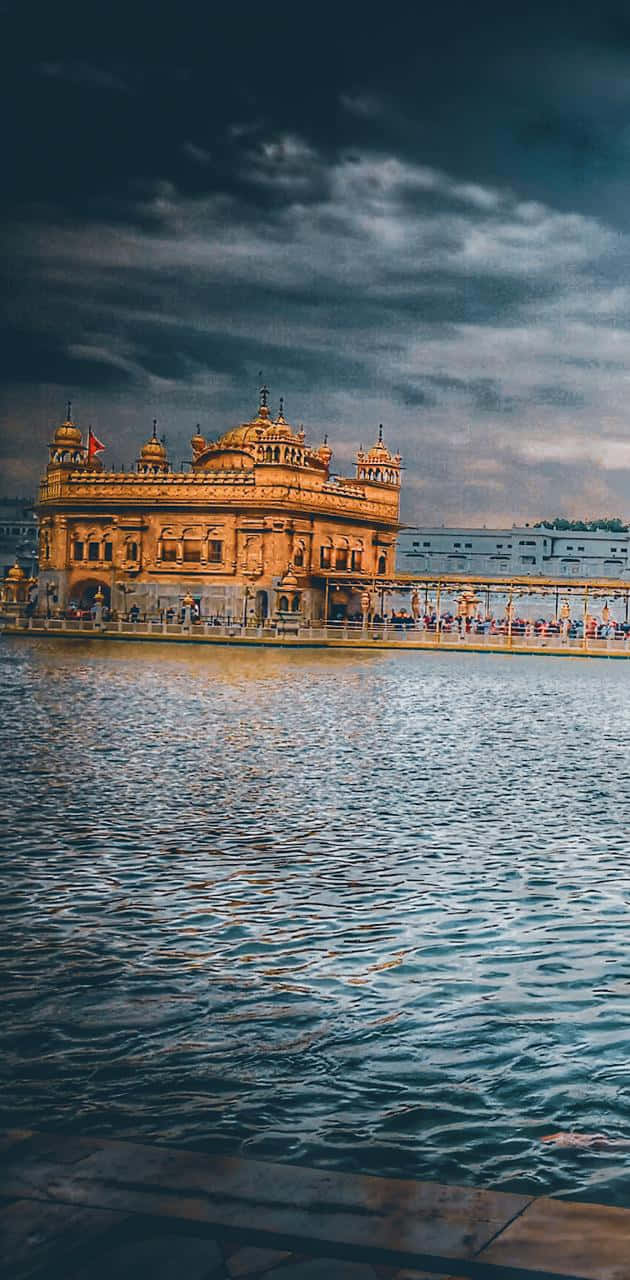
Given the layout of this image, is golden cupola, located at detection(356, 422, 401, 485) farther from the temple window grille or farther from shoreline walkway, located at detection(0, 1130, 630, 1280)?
shoreline walkway, located at detection(0, 1130, 630, 1280)

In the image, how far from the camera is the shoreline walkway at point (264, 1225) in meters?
4.71

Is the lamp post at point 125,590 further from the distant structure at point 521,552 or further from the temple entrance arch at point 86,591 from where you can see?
the distant structure at point 521,552

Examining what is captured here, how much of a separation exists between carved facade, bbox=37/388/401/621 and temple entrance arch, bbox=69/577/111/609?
0.11 m

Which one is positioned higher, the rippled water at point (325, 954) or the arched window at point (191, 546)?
the arched window at point (191, 546)

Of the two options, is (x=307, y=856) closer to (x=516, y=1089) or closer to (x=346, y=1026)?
(x=346, y=1026)

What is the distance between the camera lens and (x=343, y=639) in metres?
68.2

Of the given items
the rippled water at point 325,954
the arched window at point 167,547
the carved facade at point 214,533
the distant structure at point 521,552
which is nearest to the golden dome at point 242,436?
the carved facade at point 214,533

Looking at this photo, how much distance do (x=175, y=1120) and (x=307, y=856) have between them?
21.2 ft

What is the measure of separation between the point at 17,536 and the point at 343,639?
87.1 metres

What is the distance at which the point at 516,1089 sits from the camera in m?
6.94

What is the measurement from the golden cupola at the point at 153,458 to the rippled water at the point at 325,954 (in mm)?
73864

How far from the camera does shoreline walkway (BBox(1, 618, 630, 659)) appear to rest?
6444 centimetres

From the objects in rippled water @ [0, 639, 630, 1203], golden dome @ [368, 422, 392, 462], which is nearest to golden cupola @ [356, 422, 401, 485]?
golden dome @ [368, 422, 392, 462]

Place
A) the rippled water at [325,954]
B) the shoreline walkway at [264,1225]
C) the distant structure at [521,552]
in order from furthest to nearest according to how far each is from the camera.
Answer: the distant structure at [521,552] → the rippled water at [325,954] → the shoreline walkway at [264,1225]
